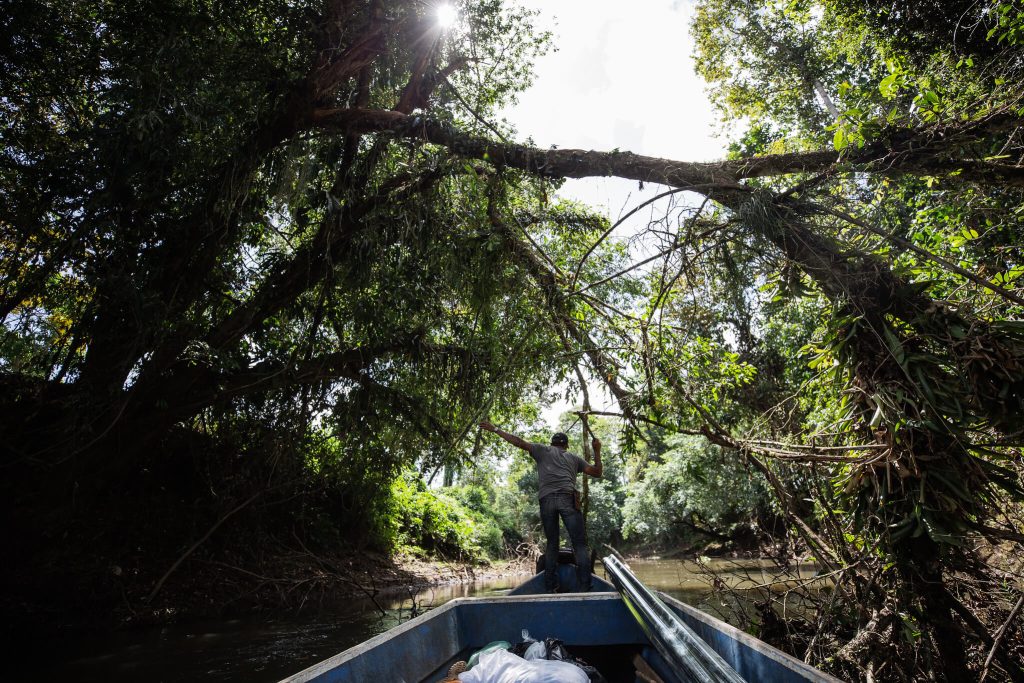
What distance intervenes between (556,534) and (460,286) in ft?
8.38

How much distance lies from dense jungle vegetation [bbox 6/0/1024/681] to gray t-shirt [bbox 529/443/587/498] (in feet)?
2.22

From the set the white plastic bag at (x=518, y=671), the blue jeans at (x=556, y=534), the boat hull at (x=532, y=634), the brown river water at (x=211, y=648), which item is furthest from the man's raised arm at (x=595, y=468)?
the white plastic bag at (x=518, y=671)

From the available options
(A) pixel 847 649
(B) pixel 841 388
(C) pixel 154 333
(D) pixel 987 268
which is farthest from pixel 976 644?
(C) pixel 154 333

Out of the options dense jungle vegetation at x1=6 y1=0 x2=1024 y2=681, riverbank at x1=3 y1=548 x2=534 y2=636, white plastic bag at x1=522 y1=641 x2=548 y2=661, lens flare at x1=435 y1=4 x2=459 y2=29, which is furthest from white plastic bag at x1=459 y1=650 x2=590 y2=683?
riverbank at x1=3 y1=548 x2=534 y2=636

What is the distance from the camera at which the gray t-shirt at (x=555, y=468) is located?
199 inches

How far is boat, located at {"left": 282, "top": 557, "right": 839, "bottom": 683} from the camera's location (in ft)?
6.07

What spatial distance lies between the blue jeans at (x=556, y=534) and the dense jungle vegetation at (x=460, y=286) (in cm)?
98

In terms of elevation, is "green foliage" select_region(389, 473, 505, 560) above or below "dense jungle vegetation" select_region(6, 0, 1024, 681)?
below

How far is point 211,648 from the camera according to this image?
17.3 feet

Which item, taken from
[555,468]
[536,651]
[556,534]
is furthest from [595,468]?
[536,651]

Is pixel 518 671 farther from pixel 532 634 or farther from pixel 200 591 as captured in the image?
pixel 200 591

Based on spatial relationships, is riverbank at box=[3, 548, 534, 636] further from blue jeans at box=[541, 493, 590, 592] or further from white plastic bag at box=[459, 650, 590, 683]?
white plastic bag at box=[459, 650, 590, 683]

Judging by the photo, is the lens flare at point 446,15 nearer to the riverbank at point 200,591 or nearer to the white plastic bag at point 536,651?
the white plastic bag at point 536,651

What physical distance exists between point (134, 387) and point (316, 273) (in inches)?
87.5
